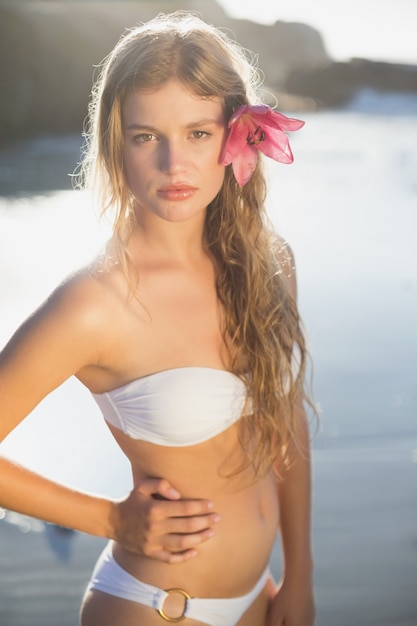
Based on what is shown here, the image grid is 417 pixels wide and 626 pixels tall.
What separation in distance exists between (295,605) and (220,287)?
0.62 m

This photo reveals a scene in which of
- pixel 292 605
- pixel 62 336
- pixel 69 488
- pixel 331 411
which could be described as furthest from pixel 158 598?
pixel 331 411

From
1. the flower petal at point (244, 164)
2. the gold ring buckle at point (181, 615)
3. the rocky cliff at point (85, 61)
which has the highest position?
the rocky cliff at point (85, 61)

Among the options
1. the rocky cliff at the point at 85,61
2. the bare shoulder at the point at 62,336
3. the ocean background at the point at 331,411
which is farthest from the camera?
the rocky cliff at the point at 85,61

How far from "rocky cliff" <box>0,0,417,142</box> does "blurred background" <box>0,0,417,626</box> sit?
2cm

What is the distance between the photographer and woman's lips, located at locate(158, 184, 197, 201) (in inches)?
56.9

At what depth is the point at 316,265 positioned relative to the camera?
19.0 ft

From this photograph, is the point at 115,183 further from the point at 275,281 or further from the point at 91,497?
the point at 91,497

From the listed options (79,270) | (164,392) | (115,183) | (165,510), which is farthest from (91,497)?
(115,183)

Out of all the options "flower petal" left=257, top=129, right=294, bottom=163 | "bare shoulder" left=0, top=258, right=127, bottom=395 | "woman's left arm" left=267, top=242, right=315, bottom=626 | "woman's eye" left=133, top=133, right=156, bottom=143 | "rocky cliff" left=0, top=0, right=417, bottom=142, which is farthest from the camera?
"rocky cliff" left=0, top=0, right=417, bottom=142

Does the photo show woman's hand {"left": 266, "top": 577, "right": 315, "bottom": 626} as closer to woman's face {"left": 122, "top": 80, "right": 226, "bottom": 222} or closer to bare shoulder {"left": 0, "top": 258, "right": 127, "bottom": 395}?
bare shoulder {"left": 0, "top": 258, "right": 127, "bottom": 395}

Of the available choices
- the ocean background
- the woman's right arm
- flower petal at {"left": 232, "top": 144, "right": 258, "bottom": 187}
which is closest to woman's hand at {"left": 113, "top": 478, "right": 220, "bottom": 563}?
the woman's right arm

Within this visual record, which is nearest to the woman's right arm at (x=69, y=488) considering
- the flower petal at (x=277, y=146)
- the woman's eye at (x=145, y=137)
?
the woman's eye at (x=145, y=137)

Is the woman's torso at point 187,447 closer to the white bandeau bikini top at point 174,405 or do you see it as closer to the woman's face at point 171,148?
the white bandeau bikini top at point 174,405

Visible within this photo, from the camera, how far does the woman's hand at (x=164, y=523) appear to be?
4.74ft
